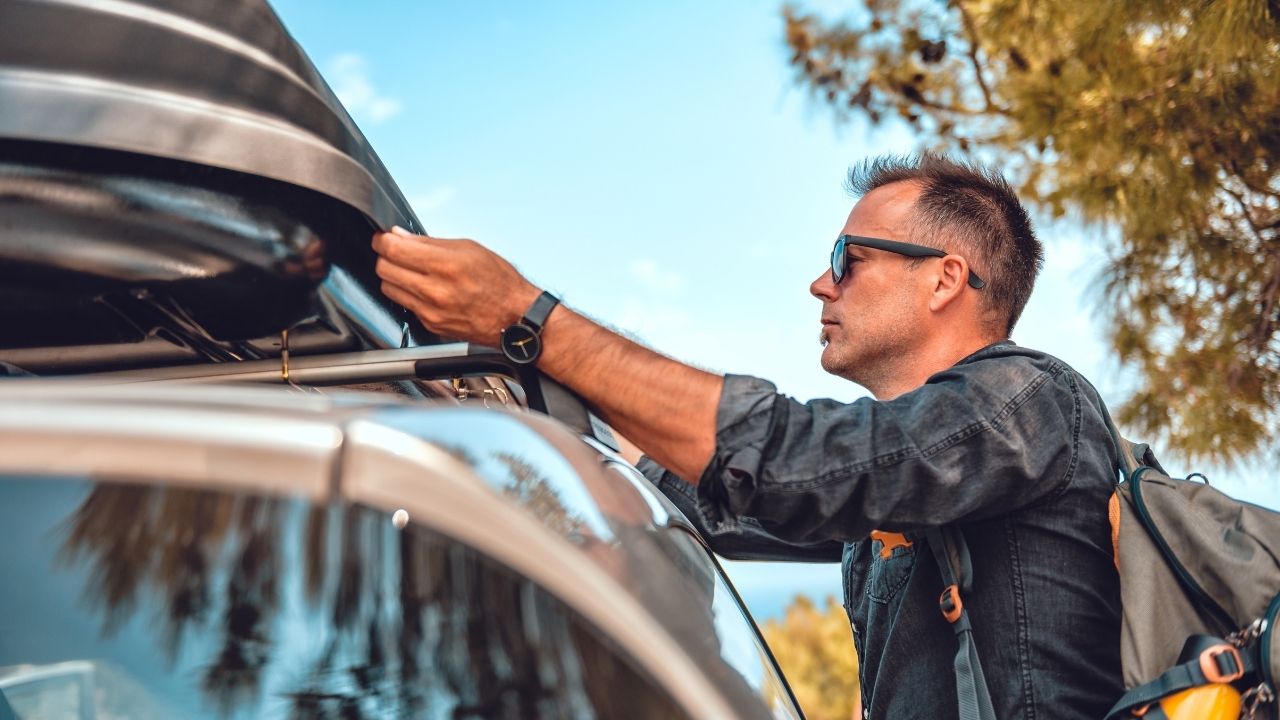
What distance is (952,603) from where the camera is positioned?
1.89 meters

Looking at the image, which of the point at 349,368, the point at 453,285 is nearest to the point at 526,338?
the point at 453,285

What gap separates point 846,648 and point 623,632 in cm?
1418

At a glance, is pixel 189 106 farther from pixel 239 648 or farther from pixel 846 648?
pixel 846 648

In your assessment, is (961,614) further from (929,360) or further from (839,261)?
(839,261)

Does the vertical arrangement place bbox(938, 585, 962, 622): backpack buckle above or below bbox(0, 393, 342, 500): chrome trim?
above

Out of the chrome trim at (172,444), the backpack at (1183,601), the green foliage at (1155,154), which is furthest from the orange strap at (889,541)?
the green foliage at (1155,154)

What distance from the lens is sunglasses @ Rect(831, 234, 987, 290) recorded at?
2.31m

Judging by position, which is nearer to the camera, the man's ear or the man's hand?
the man's hand

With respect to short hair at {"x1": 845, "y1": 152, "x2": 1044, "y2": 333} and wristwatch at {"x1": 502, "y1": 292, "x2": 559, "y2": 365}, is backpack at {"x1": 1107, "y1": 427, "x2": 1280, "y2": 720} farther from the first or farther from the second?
wristwatch at {"x1": 502, "y1": 292, "x2": 559, "y2": 365}

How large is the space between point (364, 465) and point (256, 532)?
5.3 inches

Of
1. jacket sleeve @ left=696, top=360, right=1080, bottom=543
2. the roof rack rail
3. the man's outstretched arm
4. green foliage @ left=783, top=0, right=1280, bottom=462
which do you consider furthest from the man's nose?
green foliage @ left=783, top=0, right=1280, bottom=462

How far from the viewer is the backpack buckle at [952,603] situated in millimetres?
1872

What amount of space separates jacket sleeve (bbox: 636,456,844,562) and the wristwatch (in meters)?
0.79

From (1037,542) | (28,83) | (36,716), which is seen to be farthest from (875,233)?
(36,716)
